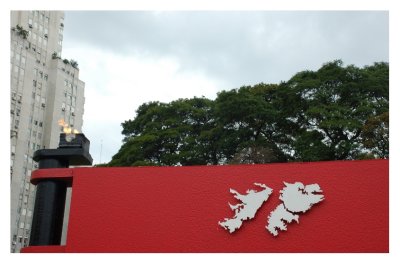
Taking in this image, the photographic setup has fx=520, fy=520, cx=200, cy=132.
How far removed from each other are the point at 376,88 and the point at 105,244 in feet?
51.7

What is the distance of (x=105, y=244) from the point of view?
11805 mm

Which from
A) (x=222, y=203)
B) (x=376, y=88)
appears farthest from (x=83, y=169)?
(x=376, y=88)

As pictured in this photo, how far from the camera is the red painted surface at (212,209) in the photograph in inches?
425

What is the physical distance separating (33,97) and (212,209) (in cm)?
3489

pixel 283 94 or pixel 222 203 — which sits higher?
pixel 283 94

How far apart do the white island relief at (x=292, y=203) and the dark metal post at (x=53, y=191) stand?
505 centimetres

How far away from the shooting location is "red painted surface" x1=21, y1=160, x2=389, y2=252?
10805mm

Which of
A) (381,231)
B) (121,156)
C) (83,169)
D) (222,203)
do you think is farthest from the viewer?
(121,156)

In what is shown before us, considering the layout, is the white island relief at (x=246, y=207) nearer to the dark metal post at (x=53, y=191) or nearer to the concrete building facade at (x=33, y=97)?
the dark metal post at (x=53, y=191)

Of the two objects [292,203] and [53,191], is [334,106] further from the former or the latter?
[53,191]

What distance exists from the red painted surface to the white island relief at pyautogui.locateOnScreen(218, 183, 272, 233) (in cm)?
11

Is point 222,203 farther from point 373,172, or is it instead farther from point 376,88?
point 376,88

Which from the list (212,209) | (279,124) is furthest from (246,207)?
(279,124)

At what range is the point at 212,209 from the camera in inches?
454
